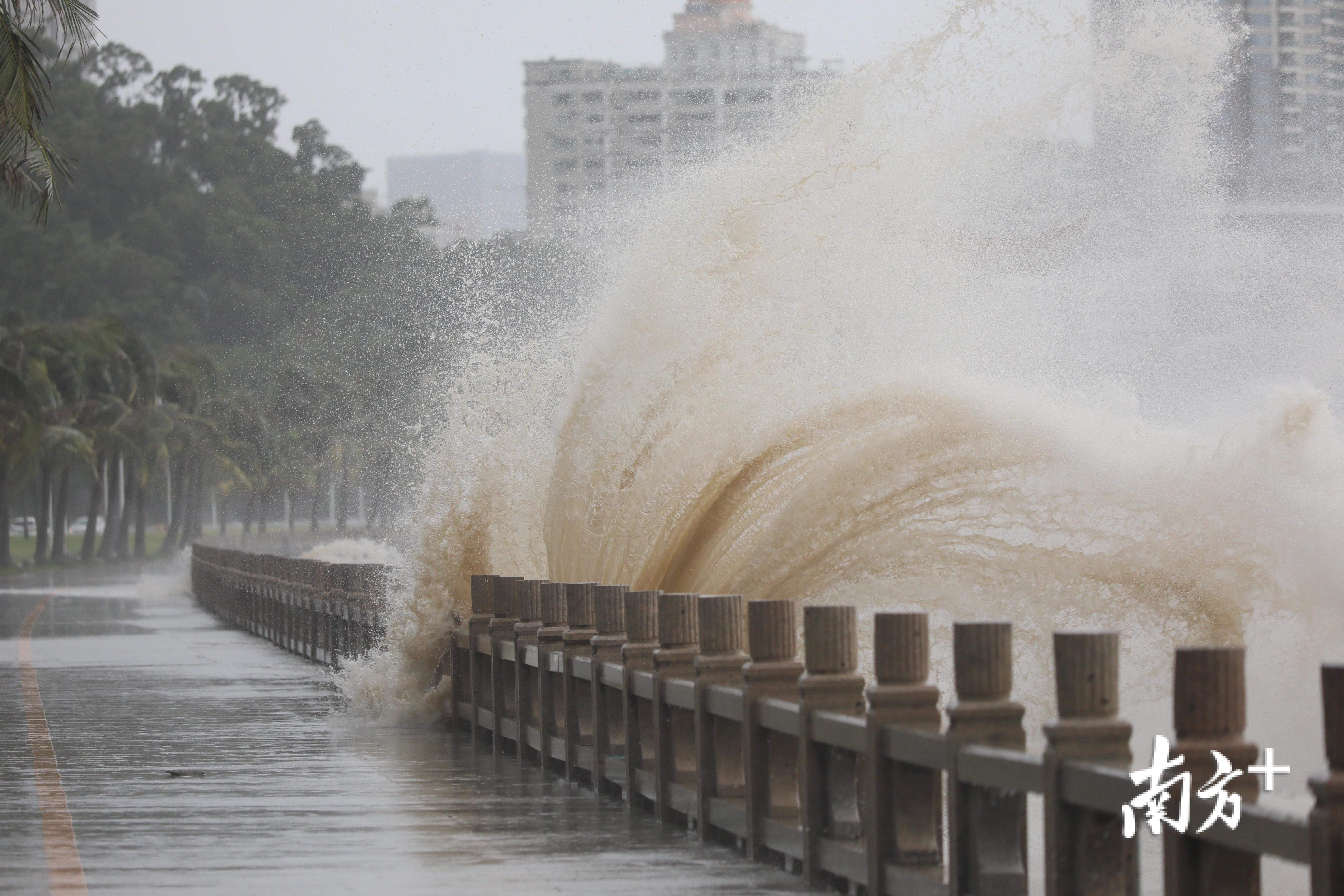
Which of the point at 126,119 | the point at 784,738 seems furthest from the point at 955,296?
the point at 126,119

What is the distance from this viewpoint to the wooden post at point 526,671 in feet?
37.7

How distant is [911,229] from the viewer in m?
15.8

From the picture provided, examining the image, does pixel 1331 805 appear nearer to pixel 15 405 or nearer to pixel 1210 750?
pixel 1210 750

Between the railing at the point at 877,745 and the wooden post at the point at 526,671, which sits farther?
the wooden post at the point at 526,671

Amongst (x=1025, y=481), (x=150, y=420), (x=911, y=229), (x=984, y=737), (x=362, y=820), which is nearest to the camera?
(x=984, y=737)

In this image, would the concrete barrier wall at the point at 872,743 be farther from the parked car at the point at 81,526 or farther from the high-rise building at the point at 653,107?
the parked car at the point at 81,526

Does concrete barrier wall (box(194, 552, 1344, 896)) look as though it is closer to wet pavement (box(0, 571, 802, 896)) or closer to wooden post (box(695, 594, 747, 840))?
wooden post (box(695, 594, 747, 840))

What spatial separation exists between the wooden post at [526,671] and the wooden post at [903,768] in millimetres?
5009

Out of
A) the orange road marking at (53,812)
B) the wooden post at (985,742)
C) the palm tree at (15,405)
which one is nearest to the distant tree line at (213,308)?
the palm tree at (15,405)

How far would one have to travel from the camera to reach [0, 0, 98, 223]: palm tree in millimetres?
23438

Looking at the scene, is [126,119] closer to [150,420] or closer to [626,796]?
[150,420]

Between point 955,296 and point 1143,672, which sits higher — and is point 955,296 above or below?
above

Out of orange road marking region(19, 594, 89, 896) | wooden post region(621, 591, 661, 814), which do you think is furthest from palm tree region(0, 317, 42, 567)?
wooden post region(621, 591, 661, 814)

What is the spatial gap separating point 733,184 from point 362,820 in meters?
7.98
